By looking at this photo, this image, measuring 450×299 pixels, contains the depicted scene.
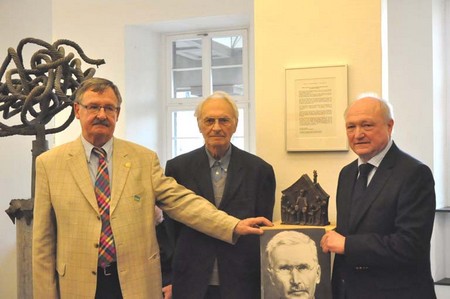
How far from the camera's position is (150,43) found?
7270 millimetres

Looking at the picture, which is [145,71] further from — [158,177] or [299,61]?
[158,177]

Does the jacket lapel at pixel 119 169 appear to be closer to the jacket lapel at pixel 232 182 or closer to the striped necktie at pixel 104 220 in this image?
the striped necktie at pixel 104 220

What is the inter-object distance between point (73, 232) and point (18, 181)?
3009 millimetres

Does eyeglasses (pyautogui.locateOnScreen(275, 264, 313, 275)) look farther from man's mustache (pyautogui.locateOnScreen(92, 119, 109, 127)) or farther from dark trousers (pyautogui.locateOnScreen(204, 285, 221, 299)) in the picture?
man's mustache (pyautogui.locateOnScreen(92, 119, 109, 127))

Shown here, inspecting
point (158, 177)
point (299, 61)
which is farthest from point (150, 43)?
point (158, 177)

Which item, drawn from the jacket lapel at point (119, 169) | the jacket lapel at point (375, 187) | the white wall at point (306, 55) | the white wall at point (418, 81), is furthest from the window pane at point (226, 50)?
the jacket lapel at point (375, 187)

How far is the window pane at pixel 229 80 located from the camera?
727 cm

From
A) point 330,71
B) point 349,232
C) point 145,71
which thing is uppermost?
point 145,71

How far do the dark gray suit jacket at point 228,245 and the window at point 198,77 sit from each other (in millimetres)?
4281

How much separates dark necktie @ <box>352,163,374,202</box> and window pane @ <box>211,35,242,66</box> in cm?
487

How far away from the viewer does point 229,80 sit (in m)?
7.33

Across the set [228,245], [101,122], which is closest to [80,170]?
[101,122]

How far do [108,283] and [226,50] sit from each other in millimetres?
5100

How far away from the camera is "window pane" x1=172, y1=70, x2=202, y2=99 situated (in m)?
7.53
